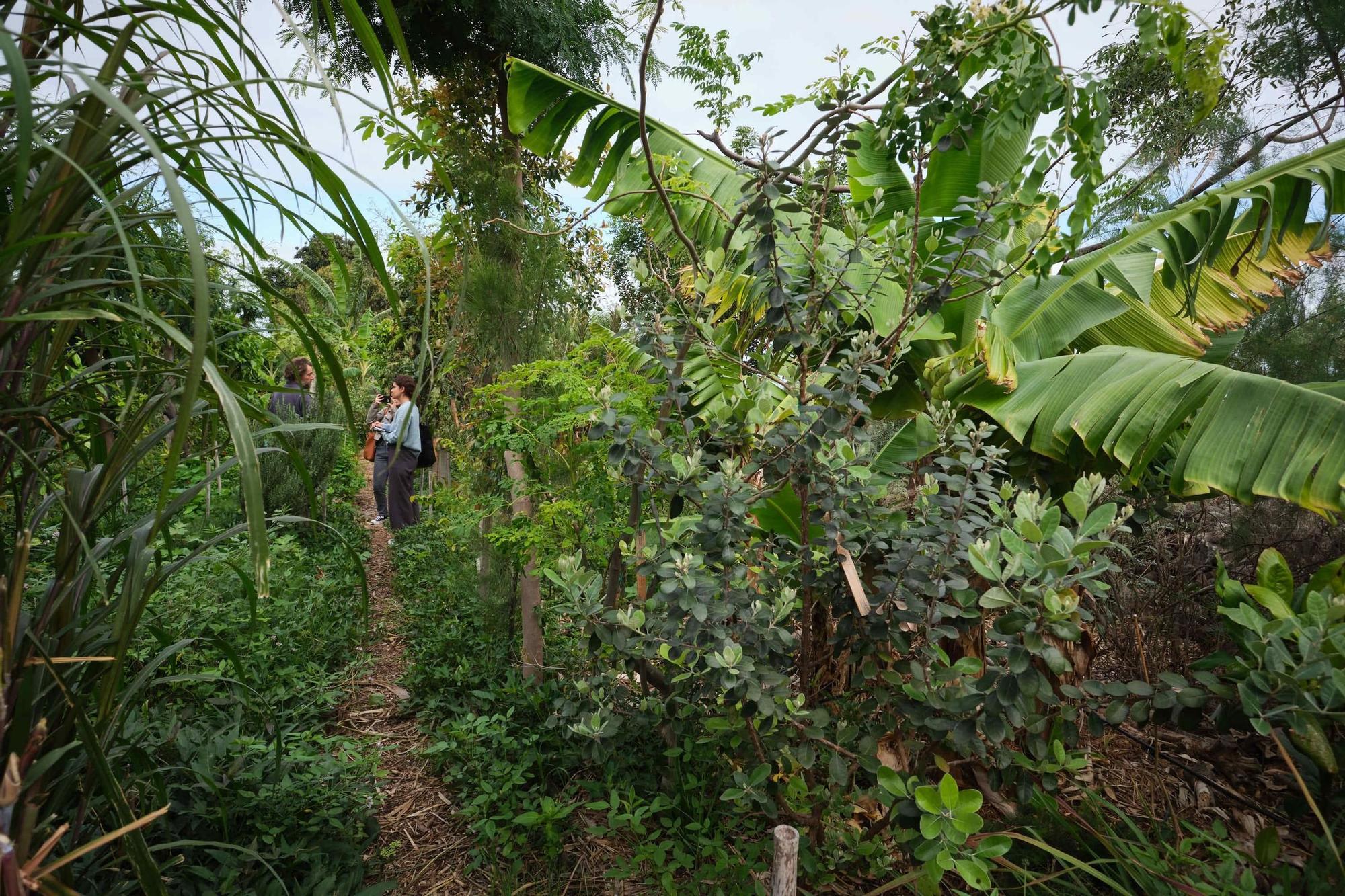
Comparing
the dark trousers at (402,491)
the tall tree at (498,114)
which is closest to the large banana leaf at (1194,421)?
the tall tree at (498,114)

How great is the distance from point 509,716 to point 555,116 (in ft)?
9.67

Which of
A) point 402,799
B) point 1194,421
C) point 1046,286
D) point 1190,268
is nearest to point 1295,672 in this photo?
point 1194,421

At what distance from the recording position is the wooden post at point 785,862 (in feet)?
4.84

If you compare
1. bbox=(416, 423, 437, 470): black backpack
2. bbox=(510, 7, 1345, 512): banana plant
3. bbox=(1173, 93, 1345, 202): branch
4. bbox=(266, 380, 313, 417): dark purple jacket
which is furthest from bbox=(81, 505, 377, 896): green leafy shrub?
bbox=(1173, 93, 1345, 202): branch

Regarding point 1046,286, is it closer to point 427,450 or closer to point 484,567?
point 484,567

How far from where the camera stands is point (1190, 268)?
9.11ft

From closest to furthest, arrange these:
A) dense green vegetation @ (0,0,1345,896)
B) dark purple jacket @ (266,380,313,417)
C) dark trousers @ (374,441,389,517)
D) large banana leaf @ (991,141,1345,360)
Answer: dense green vegetation @ (0,0,1345,896) → large banana leaf @ (991,141,1345,360) → dark purple jacket @ (266,380,313,417) → dark trousers @ (374,441,389,517)

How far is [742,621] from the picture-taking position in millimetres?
1932

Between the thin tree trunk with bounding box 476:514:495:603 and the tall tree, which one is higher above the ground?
the tall tree

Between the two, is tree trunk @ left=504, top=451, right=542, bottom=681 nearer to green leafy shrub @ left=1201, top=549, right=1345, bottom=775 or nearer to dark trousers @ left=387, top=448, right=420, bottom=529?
green leafy shrub @ left=1201, top=549, right=1345, bottom=775

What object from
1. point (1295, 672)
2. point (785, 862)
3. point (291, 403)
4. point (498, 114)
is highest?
point (498, 114)

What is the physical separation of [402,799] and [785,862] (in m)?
1.78

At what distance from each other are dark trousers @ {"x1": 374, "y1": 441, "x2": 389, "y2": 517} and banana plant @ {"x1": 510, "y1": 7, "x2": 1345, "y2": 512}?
12.6 feet

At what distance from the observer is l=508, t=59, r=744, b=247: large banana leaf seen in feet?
11.4
